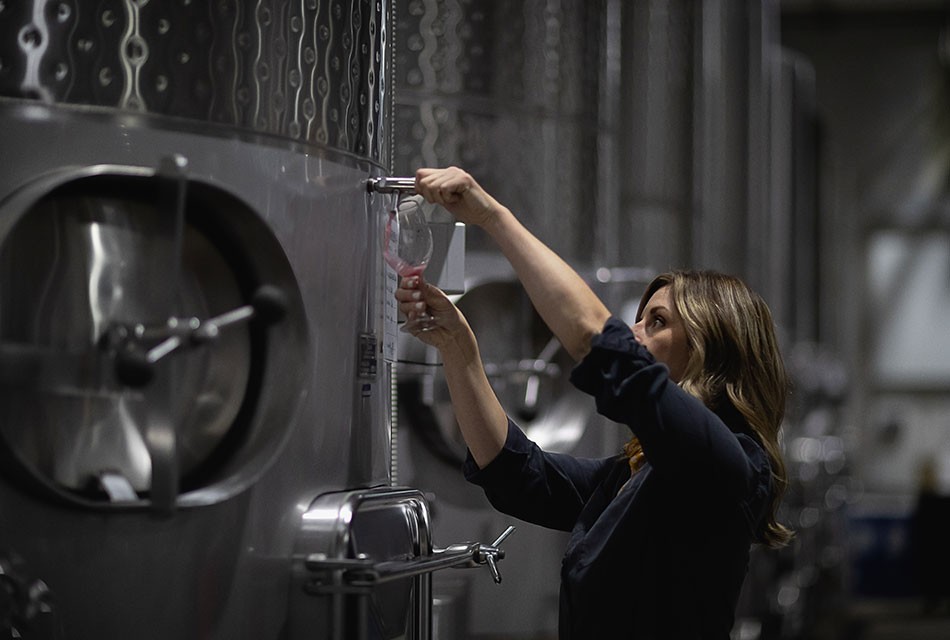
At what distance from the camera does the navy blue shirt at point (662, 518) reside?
6.03ft

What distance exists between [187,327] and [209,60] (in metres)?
0.36

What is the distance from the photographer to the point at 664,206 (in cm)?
514

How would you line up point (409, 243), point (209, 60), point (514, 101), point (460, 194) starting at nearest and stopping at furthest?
point (209, 60) → point (460, 194) → point (409, 243) → point (514, 101)

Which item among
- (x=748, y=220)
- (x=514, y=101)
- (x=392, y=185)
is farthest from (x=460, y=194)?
(x=748, y=220)

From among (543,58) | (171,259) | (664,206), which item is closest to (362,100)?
(171,259)

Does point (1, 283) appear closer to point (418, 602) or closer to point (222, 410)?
point (222, 410)

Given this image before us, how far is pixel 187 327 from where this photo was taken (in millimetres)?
1665

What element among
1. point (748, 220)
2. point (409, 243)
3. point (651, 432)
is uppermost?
point (748, 220)

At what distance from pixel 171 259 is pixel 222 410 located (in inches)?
8.9

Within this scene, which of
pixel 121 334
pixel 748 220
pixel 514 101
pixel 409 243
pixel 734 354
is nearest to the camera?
pixel 121 334

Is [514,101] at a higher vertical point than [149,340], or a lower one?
higher

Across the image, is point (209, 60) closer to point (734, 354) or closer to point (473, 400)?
point (473, 400)

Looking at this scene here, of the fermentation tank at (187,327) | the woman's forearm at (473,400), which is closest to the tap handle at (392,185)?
the fermentation tank at (187,327)

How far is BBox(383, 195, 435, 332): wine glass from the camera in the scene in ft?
7.07
